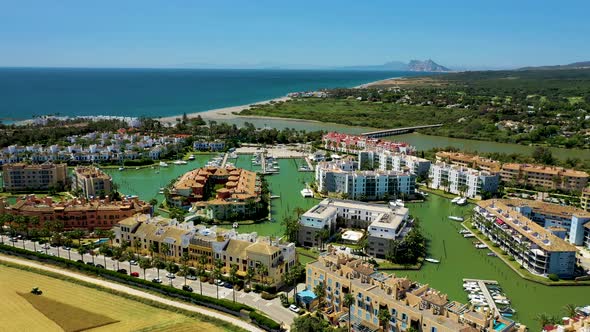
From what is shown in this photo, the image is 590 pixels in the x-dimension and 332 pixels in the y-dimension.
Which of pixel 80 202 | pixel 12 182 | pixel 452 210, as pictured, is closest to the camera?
pixel 80 202

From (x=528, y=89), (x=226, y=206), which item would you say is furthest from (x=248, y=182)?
(x=528, y=89)

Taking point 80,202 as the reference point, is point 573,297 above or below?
below

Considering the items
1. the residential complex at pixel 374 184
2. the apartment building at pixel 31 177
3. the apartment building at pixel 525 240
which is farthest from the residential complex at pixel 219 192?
the apartment building at pixel 525 240

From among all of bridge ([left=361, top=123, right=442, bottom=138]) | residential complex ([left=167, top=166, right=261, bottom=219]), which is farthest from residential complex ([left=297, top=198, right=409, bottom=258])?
bridge ([left=361, top=123, right=442, bottom=138])

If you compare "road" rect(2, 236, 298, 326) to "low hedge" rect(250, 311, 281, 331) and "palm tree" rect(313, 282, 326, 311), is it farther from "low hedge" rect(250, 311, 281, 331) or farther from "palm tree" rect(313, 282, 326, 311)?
"palm tree" rect(313, 282, 326, 311)

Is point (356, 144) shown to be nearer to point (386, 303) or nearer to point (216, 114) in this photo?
point (386, 303)

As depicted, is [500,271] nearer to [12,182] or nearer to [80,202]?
[80,202]
